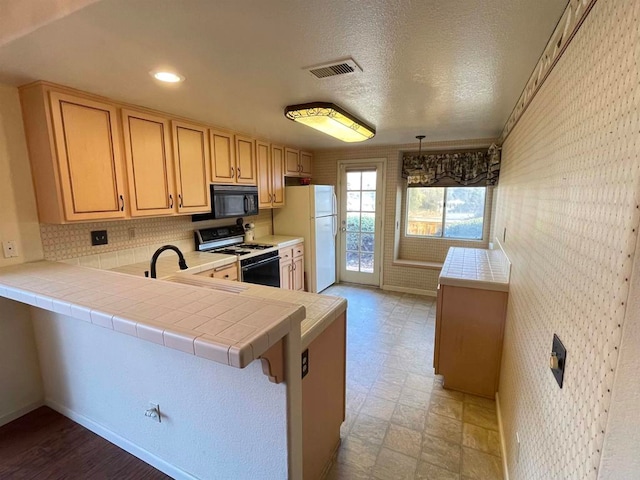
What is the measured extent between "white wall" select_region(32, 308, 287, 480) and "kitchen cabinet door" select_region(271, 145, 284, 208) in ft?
8.65

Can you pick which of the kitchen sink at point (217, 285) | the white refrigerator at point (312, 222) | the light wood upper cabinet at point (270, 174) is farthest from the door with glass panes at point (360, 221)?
the kitchen sink at point (217, 285)

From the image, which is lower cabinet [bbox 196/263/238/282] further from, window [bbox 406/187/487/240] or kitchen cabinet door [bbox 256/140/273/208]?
window [bbox 406/187/487/240]

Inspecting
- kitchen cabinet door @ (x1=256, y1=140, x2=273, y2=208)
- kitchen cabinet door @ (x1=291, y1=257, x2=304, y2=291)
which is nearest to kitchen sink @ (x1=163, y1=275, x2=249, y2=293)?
kitchen cabinet door @ (x1=256, y1=140, x2=273, y2=208)

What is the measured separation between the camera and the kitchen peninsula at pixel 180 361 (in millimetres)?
1058

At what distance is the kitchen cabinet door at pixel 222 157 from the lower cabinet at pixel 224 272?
0.91m

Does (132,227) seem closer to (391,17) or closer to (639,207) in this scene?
(391,17)

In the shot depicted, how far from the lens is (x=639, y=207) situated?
588mm

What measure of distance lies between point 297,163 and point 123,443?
3732 millimetres

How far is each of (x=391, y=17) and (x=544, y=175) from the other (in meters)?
0.98

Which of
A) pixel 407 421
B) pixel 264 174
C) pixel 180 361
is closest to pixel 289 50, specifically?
pixel 180 361

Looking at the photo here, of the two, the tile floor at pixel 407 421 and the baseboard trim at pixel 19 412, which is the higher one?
the baseboard trim at pixel 19 412

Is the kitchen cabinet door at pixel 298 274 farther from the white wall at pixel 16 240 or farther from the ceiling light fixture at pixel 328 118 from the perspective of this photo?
the white wall at pixel 16 240

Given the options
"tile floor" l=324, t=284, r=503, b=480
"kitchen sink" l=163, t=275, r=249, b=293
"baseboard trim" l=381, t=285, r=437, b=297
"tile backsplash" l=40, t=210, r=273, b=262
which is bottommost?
"tile floor" l=324, t=284, r=503, b=480

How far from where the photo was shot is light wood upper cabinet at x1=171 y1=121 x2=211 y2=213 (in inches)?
105
